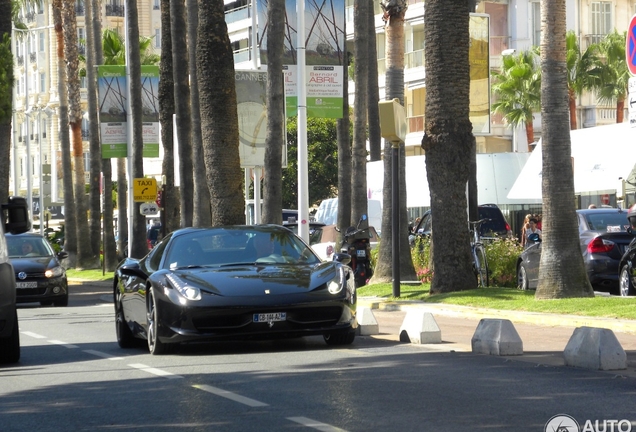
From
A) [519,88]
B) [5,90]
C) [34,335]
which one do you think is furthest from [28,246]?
[519,88]

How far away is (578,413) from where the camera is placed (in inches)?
355

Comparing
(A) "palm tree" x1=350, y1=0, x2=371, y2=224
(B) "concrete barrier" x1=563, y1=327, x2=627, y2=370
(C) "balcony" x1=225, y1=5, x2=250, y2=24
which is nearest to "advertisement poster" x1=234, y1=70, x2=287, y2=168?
(A) "palm tree" x1=350, y1=0, x2=371, y2=224

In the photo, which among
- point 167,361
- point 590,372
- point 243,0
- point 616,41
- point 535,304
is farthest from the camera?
point 243,0

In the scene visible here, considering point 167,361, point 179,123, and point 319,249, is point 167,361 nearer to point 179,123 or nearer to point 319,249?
point 319,249

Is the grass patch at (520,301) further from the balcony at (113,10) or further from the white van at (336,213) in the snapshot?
the balcony at (113,10)

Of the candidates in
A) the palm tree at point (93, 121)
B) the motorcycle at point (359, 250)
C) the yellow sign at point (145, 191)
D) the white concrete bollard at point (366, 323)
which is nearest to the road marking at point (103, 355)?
the white concrete bollard at point (366, 323)

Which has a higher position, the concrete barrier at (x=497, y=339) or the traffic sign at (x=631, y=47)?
the traffic sign at (x=631, y=47)

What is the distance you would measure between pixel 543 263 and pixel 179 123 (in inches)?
751

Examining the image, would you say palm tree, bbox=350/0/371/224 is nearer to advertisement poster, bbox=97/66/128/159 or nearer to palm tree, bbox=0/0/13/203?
palm tree, bbox=0/0/13/203

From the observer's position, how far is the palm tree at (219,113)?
2738cm

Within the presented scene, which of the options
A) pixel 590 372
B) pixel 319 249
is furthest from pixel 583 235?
pixel 590 372

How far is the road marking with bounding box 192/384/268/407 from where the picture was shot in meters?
10.0

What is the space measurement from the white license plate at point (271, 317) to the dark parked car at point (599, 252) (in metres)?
11.1

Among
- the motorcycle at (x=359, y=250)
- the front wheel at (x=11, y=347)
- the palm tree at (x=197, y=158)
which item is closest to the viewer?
the front wheel at (x=11, y=347)
